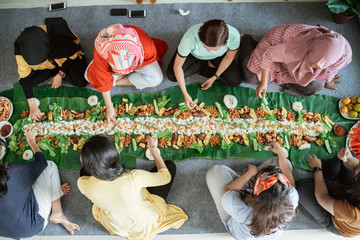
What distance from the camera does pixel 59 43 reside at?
173 centimetres

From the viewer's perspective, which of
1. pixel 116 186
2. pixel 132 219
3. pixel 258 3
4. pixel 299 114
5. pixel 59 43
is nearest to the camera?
pixel 116 186

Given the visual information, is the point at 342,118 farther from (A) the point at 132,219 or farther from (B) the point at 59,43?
(B) the point at 59,43

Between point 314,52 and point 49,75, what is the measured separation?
72.8 inches

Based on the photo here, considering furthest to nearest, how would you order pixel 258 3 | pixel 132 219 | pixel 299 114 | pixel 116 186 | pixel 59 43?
pixel 258 3 < pixel 299 114 < pixel 59 43 < pixel 132 219 < pixel 116 186

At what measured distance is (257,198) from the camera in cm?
125

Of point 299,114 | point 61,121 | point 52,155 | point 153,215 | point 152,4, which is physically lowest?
point 153,215

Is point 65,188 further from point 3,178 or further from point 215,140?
point 215,140

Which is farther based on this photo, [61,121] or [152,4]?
[152,4]

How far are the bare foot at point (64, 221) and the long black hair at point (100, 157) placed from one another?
0.78 m

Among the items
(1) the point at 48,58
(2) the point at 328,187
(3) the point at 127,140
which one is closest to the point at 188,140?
(3) the point at 127,140

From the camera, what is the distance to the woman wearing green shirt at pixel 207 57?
4.30ft

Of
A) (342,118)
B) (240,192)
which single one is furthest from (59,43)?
(342,118)

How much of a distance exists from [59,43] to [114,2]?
68 cm

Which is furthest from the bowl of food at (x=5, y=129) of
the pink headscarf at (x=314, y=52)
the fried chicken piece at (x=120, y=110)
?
the pink headscarf at (x=314, y=52)
